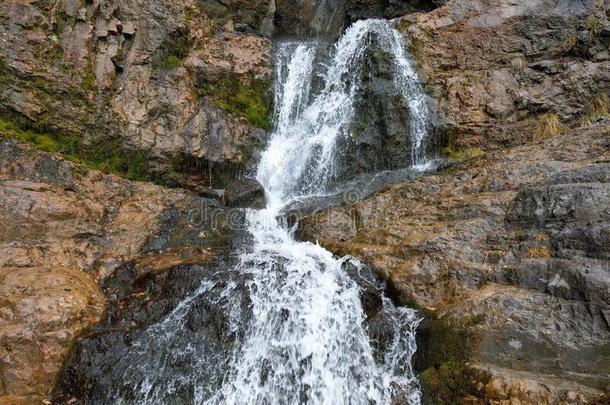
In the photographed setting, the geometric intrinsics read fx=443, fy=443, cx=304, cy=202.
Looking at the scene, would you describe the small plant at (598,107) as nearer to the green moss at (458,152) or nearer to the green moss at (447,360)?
the green moss at (458,152)

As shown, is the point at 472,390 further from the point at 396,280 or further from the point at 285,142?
the point at 285,142

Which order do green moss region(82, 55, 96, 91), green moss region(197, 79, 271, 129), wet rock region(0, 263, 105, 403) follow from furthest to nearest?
green moss region(197, 79, 271, 129)
green moss region(82, 55, 96, 91)
wet rock region(0, 263, 105, 403)

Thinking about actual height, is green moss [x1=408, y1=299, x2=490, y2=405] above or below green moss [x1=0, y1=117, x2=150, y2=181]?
below

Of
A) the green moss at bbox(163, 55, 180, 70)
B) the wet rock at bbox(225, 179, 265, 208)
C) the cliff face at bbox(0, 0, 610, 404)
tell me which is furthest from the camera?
the green moss at bbox(163, 55, 180, 70)

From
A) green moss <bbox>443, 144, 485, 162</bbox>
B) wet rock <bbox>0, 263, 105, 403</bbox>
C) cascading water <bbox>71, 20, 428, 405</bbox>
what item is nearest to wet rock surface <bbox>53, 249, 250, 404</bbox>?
cascading water <bbox>71, 20, 428, 405</bbox>

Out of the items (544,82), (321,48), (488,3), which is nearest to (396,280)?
(544,82)

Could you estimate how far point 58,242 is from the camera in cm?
805

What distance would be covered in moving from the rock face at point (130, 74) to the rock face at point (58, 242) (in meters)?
1.86

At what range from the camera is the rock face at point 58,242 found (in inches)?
245

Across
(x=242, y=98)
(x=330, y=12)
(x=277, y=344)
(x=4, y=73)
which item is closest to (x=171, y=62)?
(x=242, y=98)

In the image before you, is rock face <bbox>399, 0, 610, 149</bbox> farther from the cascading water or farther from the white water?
the cascading water

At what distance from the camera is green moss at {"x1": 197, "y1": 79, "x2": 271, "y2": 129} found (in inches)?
524

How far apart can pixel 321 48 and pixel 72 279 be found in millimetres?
11071

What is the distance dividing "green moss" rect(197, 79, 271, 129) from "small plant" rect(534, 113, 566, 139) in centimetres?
761
